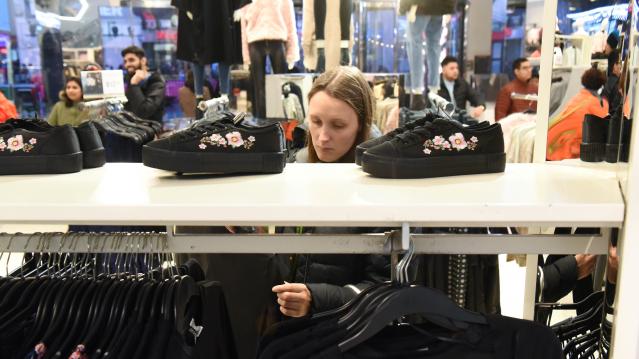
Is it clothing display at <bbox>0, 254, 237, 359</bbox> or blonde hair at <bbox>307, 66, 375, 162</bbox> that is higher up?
A: blonde hair at <bbox>307, 66, 375, 162</bbox>

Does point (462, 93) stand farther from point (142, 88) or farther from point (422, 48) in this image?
point (142, 88)

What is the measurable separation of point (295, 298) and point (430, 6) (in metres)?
2.75

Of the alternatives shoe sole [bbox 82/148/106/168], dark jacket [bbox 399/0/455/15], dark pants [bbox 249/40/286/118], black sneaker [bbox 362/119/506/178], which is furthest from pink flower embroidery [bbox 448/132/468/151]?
dark jacket [bbox 399/0/455/15]

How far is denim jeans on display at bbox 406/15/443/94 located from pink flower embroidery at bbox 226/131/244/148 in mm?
2797

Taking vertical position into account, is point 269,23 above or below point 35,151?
above

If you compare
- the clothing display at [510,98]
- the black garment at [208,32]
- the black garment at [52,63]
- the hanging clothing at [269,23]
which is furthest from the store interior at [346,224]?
the black garment at [52,63]

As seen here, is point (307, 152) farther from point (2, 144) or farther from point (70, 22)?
point (70, 22)

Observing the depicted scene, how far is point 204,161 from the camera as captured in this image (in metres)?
0.85

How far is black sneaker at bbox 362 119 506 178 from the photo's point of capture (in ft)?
2.72

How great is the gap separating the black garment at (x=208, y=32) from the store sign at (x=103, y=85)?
25.2 inches

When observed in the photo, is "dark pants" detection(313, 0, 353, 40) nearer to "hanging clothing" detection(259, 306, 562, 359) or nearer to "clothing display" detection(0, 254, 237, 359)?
"clothing display" detection(0, 254, 237, 359)

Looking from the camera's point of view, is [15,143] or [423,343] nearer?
[423,343]

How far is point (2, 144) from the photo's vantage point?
0.90 m

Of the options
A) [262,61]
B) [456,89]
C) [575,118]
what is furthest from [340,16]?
[575,118]
